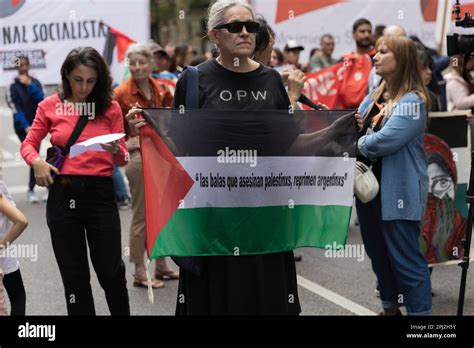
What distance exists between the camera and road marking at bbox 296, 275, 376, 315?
655cm

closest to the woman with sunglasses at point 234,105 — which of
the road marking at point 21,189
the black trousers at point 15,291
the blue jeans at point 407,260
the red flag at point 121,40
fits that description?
the black trousers at point 15,291

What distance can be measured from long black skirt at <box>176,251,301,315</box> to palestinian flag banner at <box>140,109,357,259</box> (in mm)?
65

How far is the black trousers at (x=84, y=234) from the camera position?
17.3 ft

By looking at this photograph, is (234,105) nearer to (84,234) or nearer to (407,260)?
(84,234)

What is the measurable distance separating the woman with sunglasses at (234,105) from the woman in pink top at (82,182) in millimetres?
968

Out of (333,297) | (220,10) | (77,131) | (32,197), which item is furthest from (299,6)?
(220,10)

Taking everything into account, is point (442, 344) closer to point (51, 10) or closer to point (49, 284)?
point (49, 284)

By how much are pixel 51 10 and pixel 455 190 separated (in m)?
6.06

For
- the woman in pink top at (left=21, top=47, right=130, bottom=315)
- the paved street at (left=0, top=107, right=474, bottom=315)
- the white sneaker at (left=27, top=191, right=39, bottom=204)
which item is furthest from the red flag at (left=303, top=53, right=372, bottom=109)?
the white sneaker at (left=27, top=191, right=39, bottom=204)

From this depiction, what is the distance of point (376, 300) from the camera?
22.4ft

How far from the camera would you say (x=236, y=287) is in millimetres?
4352

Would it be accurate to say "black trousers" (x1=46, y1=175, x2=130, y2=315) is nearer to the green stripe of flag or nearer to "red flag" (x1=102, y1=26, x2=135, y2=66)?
the green stripe of flag

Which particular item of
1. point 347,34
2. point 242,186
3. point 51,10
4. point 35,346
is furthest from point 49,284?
point 347,34

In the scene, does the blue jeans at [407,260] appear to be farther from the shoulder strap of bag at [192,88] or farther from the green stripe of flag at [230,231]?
the shoulder strap of bag at [192,88]
